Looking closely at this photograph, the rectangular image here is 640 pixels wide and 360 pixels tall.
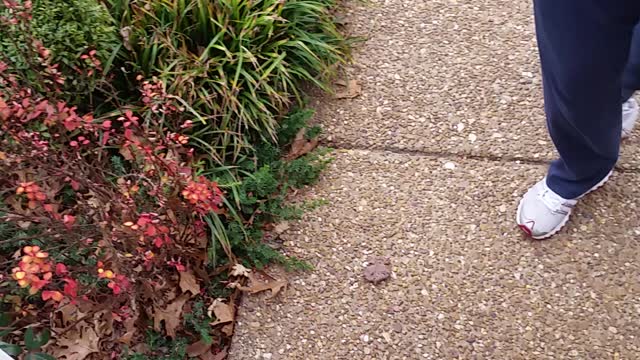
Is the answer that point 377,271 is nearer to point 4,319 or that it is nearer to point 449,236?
point 449,236

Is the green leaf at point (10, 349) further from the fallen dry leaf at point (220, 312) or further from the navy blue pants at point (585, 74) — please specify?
the navy blue pants at point (585, 74)

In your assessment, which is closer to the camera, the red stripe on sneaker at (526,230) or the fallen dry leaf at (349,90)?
the red stripe on sneaker at (526,230)

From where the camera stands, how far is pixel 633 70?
100 inches

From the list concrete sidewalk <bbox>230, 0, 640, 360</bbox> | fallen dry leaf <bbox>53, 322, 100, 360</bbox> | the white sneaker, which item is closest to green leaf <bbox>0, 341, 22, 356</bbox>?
fallen dry leaf <bbox>53, 322, 100, 360</bbox>

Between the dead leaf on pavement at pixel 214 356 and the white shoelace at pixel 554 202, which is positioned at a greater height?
the white shoelace at pixel 554 202

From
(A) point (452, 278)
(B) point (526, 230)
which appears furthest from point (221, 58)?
(B) point (526, 230)

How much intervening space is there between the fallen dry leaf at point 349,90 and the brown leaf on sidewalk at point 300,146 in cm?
30

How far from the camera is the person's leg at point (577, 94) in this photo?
1.92m

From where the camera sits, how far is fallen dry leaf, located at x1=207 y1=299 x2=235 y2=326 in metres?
2.52

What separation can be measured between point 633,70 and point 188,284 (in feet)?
5.51

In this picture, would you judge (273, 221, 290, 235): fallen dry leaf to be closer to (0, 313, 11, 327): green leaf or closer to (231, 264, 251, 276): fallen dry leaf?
(231, 264, 251, 276): fallen dry leaf

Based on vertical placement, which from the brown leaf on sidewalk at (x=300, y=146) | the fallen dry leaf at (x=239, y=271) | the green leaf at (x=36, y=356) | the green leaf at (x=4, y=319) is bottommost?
the fallen dry leaf at (x=239, y=271)

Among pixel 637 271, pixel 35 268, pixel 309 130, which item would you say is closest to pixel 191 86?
pixel 309 130

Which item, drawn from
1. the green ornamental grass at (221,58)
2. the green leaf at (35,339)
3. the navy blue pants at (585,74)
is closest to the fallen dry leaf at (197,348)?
the green leaf at (35,339)
